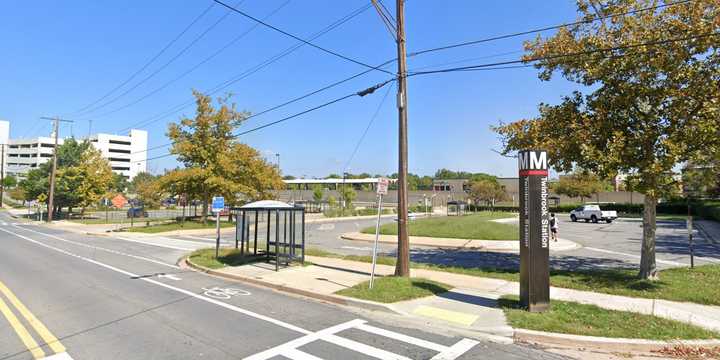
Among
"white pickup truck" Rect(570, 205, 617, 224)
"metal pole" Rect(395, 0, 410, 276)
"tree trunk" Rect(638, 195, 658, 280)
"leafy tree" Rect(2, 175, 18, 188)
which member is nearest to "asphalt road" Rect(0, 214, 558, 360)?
"metal pole" Rect(395, 0, 410, 276)

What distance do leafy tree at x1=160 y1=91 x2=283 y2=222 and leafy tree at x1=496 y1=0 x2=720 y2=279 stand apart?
27173 millimetres

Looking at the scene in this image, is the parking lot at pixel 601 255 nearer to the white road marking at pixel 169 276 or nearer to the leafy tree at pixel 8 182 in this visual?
the white road marking at pixel 169 276

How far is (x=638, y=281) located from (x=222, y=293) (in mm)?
10554

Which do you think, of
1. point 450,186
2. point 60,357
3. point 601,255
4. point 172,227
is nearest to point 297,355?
point 60,357

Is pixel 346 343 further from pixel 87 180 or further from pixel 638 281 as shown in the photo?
pixel 87 180

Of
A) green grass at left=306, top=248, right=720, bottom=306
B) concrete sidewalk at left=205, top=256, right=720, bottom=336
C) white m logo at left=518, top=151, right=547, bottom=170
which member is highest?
white m logo at left=518, top=151, right=547, bottom=170

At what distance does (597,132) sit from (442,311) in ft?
21.6

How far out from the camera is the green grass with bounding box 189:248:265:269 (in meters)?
14.6

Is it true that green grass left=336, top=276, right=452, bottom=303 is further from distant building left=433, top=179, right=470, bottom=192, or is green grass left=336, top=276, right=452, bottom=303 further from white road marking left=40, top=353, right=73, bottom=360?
distant building left=433, top=179, right=470, bottom=192

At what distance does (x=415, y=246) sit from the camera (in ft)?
70.6

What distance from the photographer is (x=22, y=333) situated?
6.97 meters

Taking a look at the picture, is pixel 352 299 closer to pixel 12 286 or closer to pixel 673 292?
pixel 673 292

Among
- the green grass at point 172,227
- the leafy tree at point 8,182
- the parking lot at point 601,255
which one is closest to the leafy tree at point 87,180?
the green grass at point 172,227

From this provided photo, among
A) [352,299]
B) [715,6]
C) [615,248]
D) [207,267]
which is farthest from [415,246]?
[715,6]
